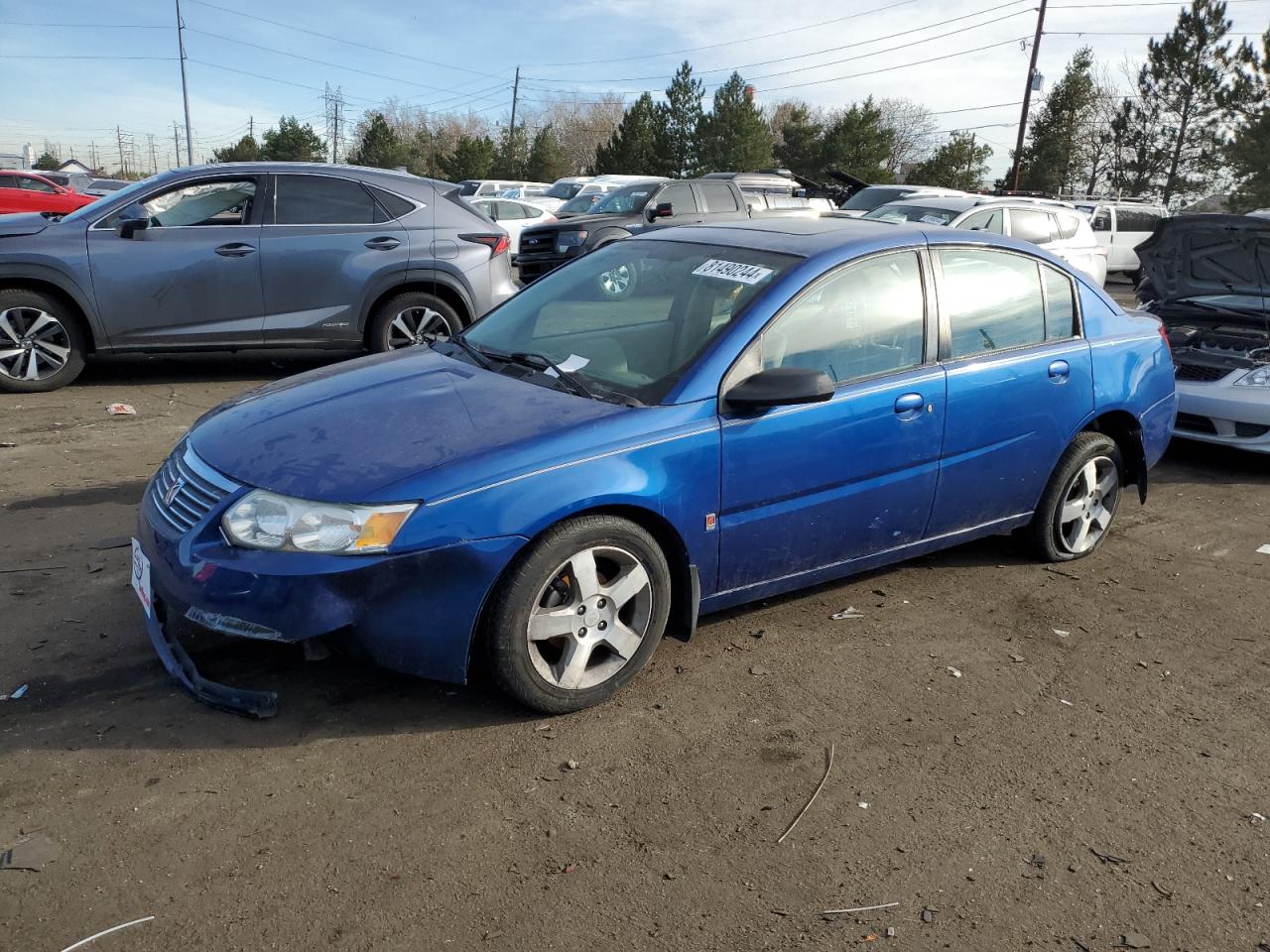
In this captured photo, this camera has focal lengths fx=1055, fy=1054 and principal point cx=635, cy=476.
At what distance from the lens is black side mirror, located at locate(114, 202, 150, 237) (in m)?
7.98

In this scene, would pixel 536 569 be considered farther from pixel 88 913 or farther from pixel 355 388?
pixel 88 913

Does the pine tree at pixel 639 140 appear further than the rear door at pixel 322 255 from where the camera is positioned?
Yes

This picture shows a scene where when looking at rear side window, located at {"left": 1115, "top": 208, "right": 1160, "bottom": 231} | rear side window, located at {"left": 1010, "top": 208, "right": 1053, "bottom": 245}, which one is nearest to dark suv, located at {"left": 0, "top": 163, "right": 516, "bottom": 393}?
rear side window, located at {"left": 1010, "top": 208, "right": 1053, "bottom": 245}

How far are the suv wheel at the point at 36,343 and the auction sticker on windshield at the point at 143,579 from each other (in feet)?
17.3

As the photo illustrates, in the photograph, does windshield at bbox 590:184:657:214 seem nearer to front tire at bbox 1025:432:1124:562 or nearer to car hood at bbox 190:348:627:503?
front tire at bbox 1025:432:1124:562

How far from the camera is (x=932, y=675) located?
393 cm

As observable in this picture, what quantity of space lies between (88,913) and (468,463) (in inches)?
Answer: 60.7

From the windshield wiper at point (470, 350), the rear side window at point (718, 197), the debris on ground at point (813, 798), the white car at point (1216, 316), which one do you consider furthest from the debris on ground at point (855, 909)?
the rear side window at point (718, 197)

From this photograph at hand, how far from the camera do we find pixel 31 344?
7965 millimetres

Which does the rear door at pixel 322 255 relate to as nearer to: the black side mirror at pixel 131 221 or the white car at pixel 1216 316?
the black side mirror at pixel 131 221

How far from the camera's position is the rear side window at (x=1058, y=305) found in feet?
15.8

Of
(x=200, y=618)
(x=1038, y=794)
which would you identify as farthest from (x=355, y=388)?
(x=1038, y=794)

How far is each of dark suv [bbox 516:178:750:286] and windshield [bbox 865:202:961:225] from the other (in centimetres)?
221

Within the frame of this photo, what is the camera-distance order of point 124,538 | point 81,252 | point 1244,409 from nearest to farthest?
point 124,538
point 1244,409
point 81,252
